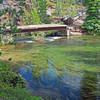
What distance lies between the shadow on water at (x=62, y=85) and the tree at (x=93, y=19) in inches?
1369

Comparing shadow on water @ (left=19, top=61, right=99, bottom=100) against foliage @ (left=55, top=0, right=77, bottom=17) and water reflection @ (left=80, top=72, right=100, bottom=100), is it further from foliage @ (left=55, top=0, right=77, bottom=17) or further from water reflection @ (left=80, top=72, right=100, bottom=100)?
foliage @ (left=55, top=0, right=77, bottom=17)

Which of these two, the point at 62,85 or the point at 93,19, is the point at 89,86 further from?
the point at 93,19

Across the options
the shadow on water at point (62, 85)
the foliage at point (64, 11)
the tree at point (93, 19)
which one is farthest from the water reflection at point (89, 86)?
the foliage at point (64, 11)

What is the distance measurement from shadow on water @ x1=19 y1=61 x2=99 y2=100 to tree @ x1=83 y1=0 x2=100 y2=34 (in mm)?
34784

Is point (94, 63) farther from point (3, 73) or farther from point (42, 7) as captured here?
point (42, 7)

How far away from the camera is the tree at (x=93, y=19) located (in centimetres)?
4975

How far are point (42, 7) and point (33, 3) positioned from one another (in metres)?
12.1

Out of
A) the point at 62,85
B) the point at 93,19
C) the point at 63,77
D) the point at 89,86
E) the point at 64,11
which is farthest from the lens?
the point at 64,11

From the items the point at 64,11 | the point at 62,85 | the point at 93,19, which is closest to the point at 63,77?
the point at 62,85

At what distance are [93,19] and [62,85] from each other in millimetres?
40572

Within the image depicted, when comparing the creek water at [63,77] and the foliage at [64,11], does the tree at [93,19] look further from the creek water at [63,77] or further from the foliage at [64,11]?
the creek water at [63,77]

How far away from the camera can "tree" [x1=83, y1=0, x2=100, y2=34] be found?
49.8 metres

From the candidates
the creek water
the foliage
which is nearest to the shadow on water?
the creek water

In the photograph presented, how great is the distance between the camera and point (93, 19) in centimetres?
5119
